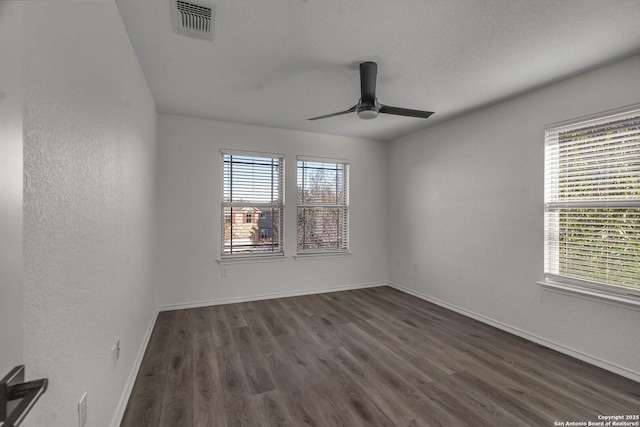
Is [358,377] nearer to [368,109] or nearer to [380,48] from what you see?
[368,109]

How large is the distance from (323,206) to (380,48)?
280 cm

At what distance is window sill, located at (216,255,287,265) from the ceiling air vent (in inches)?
113

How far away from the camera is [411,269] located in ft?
15.5

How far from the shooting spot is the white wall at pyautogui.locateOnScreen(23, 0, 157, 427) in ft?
3.03

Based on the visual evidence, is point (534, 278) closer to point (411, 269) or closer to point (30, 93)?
point (411, 269)

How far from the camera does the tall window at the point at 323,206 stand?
15.3 feet

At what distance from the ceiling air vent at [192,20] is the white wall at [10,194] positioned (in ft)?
4.77

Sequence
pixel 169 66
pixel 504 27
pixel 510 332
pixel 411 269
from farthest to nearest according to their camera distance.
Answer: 1. pixel 411 269
2. pixel 510 332
3. pixel 169 66
4. pixel 504 27

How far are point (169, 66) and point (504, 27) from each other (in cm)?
267

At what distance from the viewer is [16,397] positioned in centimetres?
57

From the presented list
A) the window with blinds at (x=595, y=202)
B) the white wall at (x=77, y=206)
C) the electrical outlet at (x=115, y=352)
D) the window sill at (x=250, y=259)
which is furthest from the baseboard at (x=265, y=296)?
the window with blinds at (x=595, y=202)

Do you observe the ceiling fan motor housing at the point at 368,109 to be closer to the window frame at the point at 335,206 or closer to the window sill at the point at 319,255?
the window frame at the point at 335,206

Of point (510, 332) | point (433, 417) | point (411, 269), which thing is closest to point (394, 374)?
point (433, 417)

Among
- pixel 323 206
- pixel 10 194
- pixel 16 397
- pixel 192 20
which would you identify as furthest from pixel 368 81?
pixel 16 397
